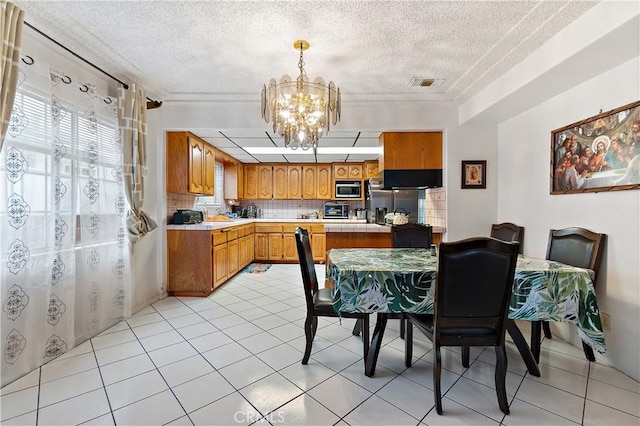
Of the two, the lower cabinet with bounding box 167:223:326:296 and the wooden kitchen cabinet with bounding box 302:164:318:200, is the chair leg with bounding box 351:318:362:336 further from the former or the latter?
the wooden kitchen cabinet with bounding box 302:164:318:200

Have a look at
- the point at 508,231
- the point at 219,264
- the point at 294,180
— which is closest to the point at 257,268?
the point at 219,264

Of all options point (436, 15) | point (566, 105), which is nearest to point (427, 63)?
point (436, 15)

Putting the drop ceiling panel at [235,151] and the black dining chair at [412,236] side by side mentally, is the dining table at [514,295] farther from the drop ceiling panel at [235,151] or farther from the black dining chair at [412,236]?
the drop ceiling panel at [235,151]

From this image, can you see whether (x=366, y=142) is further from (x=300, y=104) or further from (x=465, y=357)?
(x=465, y=357)

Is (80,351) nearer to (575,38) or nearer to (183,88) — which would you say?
(183,88)

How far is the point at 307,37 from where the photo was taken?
216 cm

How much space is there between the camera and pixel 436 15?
1.94 metres

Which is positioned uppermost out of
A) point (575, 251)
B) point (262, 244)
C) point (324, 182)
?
point (324, 182)

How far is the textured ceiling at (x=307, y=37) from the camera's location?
1.87 meters

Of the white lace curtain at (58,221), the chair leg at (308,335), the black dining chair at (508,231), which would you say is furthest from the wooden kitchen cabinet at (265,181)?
the chair leg at (308,335)

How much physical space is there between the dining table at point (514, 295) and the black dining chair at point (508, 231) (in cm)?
117

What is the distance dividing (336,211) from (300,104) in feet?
13.0

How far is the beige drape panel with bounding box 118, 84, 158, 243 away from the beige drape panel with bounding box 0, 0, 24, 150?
106 cm

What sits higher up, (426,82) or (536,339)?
(426,82)
